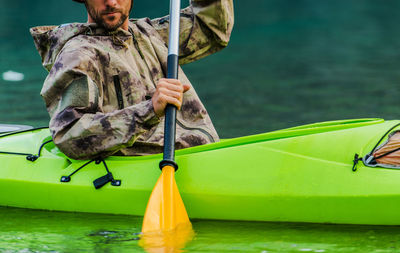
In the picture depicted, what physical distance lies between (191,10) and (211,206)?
1.19 m

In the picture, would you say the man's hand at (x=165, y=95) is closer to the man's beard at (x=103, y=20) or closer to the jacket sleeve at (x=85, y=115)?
the jacket sleeve at (x=85, y=115)

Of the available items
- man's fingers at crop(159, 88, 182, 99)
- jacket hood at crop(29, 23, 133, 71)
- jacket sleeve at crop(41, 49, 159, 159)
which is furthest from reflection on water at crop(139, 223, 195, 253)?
jacket hood at crop(29, 23, 133, 71)

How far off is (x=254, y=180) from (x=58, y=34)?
1.25 metres

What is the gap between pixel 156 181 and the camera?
3906 mm

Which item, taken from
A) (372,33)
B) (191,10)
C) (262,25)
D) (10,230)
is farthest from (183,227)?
(262,25)

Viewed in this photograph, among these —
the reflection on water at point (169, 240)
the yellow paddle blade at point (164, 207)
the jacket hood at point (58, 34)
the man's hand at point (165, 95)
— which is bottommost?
the reflection on water at point (169, 240)

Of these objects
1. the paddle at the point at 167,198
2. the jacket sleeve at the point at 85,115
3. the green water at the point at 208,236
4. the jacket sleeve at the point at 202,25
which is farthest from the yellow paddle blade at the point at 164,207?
the jacket sleeve at the point at 202,25

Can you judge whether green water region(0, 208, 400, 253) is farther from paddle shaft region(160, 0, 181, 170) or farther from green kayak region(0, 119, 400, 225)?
paddle shaft region(160, 0, 181, 170)

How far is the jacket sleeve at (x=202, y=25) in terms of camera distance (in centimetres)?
439

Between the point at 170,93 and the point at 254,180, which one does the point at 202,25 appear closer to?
the point at 170,93

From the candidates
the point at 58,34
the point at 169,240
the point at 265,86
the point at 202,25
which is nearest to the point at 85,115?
the point at 58,34

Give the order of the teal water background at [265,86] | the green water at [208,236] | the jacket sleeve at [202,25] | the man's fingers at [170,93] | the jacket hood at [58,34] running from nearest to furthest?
the green water at [208,236] < the teal water background at [265,86] < the man's fingers at [170,93] < the jacket hood at [58,34] < the jacket sleeve at [202,25]

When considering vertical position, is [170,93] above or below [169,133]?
above

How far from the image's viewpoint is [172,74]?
4004 millimetres
